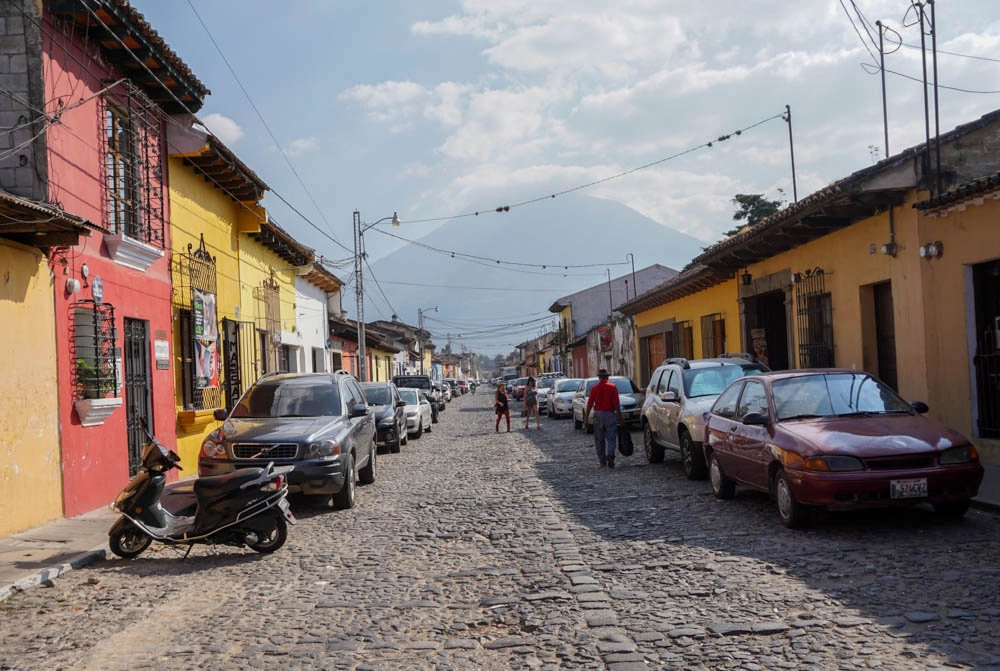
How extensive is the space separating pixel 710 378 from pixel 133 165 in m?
9.35

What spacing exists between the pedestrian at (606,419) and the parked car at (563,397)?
16.3m

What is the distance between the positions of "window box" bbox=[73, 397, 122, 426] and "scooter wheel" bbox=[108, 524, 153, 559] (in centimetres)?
275

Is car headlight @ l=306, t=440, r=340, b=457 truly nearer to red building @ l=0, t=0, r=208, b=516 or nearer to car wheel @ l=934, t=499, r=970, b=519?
red building @ l=0, t=0, r=208, b=516

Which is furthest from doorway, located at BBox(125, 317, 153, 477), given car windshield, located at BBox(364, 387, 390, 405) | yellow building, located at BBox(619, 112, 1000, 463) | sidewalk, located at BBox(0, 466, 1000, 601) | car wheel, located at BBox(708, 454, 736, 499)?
yellow building, located at BBox(619, 112, 1000, 463)

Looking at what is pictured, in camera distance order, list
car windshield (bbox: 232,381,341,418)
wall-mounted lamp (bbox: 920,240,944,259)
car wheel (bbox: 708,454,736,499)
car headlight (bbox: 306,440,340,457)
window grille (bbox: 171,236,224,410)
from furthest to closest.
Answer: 1. window grille (bbox: 171,236,224,410)
2. wall-mounted lamp (bbox: 920,240,944,259)
3. car windshield (bbox: 232,381,341,418)
4. car headlight (bbox: 306,440,340,457)
5. car wheel (bbox: 708,454,736,499)

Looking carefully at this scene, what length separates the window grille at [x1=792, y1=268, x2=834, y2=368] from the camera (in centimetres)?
1631

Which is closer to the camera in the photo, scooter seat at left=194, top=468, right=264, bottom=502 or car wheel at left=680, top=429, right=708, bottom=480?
scooter seat at left=194, top=468, right=264, bottom=502

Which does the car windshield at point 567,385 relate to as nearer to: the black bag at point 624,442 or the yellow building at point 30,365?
the black bag at point 624,442

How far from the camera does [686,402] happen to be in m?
12.8

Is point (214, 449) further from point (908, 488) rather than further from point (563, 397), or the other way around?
point (563, 397)

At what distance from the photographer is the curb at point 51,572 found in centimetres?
677

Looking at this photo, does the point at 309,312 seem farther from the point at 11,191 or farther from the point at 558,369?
the point at 558,369

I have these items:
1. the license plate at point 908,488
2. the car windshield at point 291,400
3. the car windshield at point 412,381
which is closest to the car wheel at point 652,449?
the car windshield at point 291,400

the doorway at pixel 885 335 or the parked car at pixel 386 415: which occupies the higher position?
the doorway at pixel 885 335
